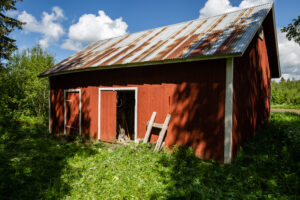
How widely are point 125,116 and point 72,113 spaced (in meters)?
2.58

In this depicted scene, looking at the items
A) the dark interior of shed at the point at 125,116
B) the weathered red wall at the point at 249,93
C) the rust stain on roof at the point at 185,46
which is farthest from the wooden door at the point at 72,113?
the weathered red wall at the point at 249,93

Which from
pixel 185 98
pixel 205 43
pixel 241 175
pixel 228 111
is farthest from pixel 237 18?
pixel 241 175

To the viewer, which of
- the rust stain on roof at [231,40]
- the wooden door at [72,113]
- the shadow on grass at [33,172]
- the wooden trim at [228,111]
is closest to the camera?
the shadow on grass at [33,172]

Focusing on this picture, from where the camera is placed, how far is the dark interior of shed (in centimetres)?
888

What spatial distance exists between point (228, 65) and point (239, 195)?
3.10 m

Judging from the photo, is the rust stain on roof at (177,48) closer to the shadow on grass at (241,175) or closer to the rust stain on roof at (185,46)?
the rust stain on roof at (185,46)

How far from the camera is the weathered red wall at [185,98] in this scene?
5.33 metres

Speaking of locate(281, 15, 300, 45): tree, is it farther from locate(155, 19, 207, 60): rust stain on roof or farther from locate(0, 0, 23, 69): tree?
locate(0, 0, 23, 69): tree

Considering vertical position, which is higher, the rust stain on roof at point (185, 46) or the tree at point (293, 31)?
the tree at point (293, 31)

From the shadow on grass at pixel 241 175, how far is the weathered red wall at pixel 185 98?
476 millimetres

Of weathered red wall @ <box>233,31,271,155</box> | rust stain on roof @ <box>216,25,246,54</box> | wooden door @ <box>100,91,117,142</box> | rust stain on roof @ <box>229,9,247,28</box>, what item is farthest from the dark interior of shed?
rust stain on roof @ <box>229,9,247,28</box>

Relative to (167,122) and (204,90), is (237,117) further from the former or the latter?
(167,122)

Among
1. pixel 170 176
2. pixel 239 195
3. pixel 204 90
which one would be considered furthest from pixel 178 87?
pixel 239 195

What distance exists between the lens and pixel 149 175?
14.0 ft
